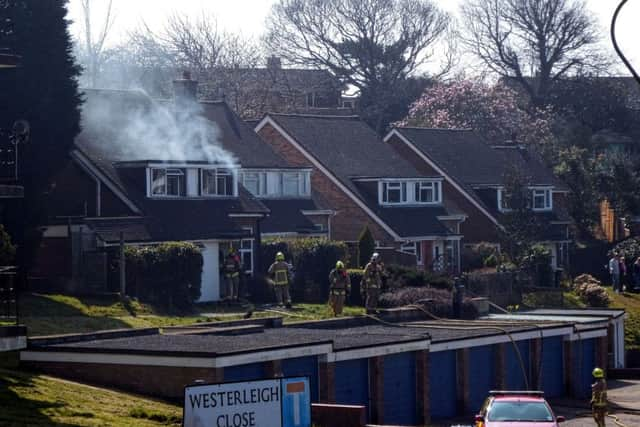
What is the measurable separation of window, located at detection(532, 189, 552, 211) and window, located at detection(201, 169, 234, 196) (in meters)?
22.9

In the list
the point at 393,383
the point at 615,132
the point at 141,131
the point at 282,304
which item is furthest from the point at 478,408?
the point at 615,132

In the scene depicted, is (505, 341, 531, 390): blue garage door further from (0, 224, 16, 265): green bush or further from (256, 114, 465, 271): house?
(256, 114, 465, 271): house

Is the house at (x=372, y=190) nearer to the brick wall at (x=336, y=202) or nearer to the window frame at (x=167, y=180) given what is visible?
the brick wall at (x=336, y=202)

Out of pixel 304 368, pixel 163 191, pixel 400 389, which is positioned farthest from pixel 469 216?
pixel 304 368

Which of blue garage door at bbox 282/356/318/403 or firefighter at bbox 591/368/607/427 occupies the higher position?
blue garage door at bbox 282/356/318/403

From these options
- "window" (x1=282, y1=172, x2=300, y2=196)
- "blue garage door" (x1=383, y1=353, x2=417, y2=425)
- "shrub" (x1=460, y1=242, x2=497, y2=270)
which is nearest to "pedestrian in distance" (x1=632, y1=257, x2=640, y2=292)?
"shrub" (x1=460, y1=242, x2=497, y2=270)

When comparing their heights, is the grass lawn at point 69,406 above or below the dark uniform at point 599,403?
above

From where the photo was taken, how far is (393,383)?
114 feet

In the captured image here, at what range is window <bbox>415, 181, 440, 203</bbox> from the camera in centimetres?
6519

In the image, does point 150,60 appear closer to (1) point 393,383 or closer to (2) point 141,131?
(2) point 141,131

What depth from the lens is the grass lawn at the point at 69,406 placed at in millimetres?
23797

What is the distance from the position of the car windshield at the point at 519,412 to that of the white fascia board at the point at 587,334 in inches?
557

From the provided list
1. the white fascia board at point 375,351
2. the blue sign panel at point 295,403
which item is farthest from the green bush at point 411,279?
the blue sign panel at point 295,403

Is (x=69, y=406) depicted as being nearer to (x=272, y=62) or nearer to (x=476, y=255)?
(x=476, y=255)
